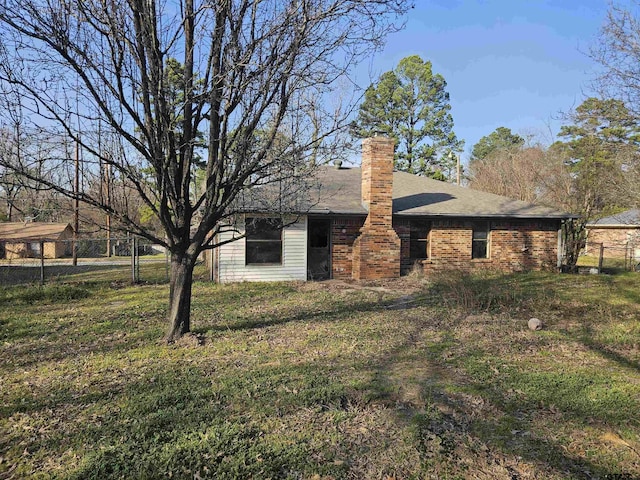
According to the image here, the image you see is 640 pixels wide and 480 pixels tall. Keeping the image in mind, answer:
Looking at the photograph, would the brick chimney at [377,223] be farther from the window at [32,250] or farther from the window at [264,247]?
the window at [32,250]

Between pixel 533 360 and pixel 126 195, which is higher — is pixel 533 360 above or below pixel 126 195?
below

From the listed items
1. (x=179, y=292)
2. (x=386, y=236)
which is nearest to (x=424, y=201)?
(x=386, y=236)

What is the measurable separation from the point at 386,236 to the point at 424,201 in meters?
2.94

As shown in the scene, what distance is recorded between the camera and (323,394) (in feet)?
15.0

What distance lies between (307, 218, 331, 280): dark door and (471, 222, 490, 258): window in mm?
5223

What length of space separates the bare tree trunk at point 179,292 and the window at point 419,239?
9.71m

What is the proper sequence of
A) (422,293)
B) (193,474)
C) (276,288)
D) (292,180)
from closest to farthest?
(193,474), (292,180), (422,293), (276,288)

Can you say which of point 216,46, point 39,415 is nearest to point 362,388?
point 39,415

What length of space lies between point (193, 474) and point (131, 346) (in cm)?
372

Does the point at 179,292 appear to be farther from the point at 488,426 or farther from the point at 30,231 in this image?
the point at 30,231

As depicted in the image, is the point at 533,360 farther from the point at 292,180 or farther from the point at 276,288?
the point at 276,288

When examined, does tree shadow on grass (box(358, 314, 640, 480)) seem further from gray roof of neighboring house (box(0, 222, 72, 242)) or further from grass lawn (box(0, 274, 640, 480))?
gray roof of neighboring house (box(0, 222, 72, 242))

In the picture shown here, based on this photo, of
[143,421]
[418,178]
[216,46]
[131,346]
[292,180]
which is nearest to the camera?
[143,421]

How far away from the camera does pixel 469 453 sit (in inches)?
136
